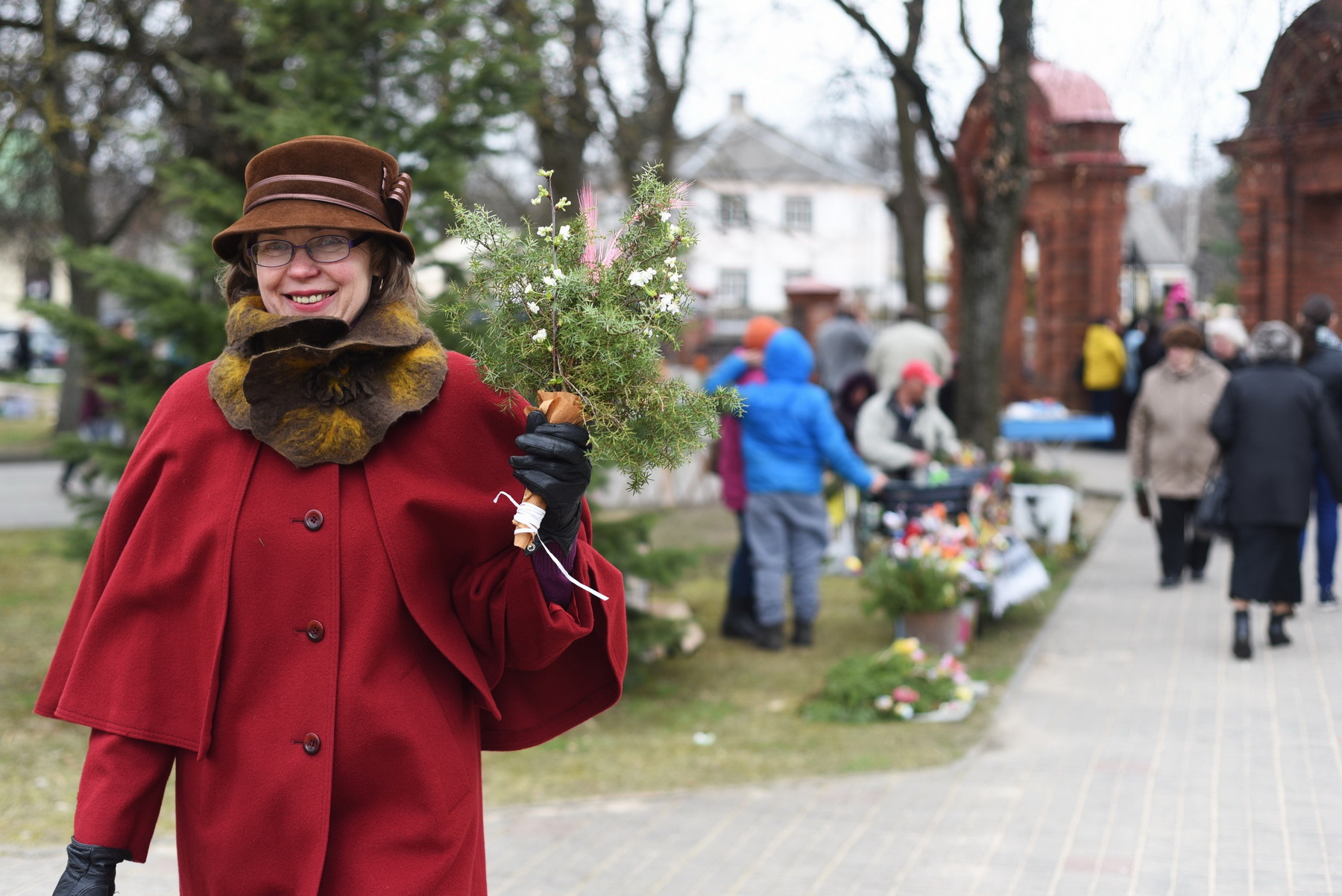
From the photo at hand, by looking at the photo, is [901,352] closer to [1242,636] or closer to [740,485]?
[740,485]

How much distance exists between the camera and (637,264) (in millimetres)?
2549

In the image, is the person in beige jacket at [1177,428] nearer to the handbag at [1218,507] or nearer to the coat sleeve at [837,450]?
the handbag at [1218,507]

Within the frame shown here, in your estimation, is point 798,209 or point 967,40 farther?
point 798,209

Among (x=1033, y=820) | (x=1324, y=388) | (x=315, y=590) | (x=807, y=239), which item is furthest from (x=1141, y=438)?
(x=807, y=239)

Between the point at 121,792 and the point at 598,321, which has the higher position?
the point at 598,321

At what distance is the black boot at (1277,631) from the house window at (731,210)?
7.47 meters

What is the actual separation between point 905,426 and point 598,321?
6875 millimetres

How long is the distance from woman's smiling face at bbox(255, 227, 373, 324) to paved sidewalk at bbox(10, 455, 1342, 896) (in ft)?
8.57

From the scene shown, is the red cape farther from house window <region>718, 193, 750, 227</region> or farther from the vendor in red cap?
house window <region>718, 193, 750, 227</region>

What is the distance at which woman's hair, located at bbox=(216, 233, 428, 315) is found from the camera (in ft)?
8.85

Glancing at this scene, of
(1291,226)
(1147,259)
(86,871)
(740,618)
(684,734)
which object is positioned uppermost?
(1147,259)

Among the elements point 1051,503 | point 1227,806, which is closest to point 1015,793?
point 1227,806

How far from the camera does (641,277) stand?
250 centimetres

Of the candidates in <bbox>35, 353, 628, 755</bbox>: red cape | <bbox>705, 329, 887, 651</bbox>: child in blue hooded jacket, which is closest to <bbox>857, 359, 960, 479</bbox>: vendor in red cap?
<bbox>705, 329, 887, 651</bbox>: child in blue hooded jacket
